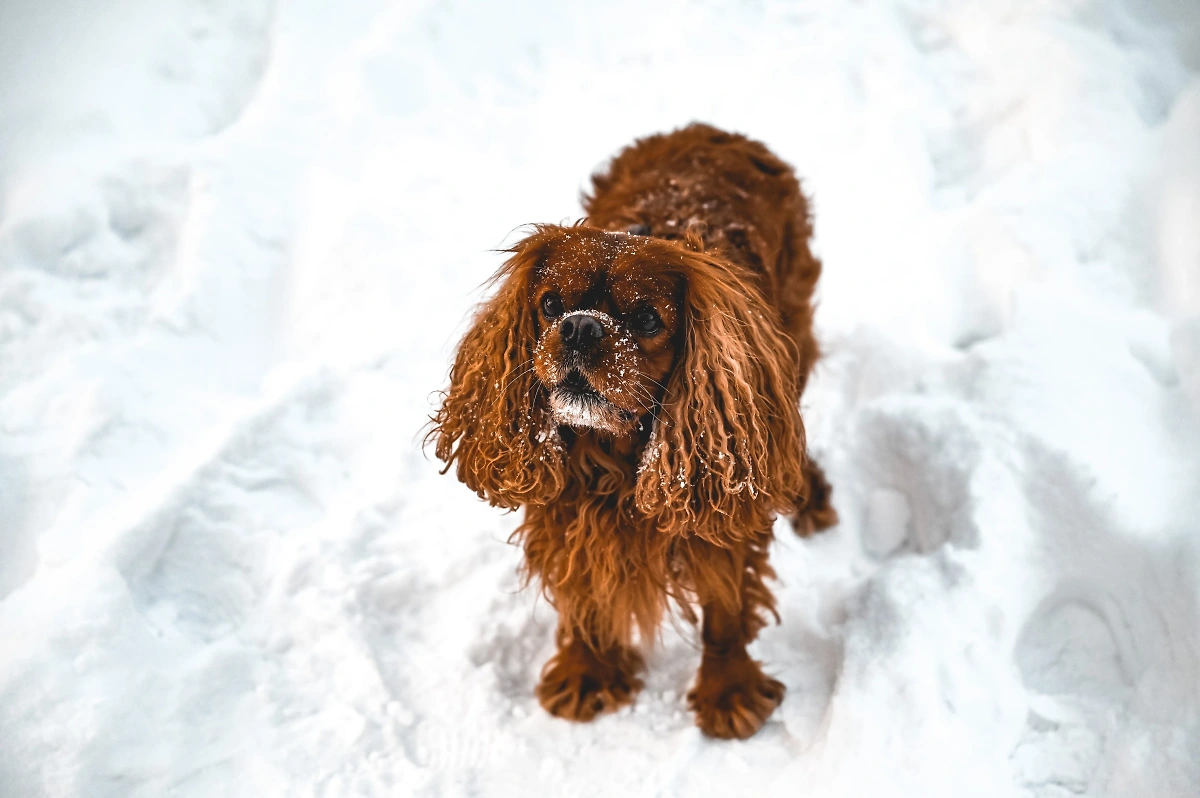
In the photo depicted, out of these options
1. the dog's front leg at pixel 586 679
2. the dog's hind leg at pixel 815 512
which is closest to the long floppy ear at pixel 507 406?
the dog's front leg at pixel 586 679

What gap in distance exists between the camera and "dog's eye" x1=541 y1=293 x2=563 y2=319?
2197 millimetres

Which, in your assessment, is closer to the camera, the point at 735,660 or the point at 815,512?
the point at 735,660

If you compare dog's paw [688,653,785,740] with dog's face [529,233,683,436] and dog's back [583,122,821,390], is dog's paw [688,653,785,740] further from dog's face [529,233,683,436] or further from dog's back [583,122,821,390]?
dog's back [583,122,821,390]

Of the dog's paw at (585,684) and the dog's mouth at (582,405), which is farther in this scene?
the dog's paw at (585,684)

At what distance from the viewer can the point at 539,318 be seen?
2297 mm

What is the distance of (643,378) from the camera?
220cm

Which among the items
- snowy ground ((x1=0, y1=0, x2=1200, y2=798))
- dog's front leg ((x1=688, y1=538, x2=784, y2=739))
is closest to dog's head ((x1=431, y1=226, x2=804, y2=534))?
dog's front leg ((x1=688, y1=538, x2=784, y2=739))

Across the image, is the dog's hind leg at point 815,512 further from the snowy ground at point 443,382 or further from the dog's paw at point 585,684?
the dog's paw at point 585,684

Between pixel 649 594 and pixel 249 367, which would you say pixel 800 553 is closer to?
pixel 649 594

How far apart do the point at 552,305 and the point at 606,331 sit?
21cm

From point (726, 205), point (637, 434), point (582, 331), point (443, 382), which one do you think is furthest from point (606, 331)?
point (443, 382)

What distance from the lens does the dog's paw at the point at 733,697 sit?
2.59 meters

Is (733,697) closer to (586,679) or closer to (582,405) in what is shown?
(586,679)

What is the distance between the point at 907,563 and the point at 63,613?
2.65 meters
